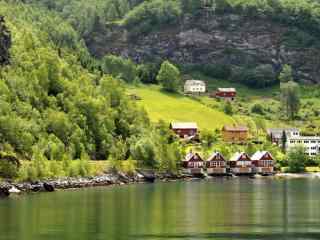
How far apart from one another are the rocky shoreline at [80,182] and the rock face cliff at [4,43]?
34809 mm

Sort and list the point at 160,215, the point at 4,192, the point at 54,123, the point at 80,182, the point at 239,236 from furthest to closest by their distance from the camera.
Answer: the point at 54,123 < the point at 80,182 < the point at 4,192 < the point at 160,215 < the point at 239,236

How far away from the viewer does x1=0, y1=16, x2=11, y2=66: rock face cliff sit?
188 metres

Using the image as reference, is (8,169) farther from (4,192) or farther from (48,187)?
(4,192)

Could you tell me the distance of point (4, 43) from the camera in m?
192

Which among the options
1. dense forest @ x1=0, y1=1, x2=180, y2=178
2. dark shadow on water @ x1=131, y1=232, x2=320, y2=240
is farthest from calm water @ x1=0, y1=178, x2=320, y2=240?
dense forest @ x1=0, y1=1, x2=180, y2=178

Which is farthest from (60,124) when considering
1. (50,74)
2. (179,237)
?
(179,237)

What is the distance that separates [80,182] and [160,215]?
57.6 m

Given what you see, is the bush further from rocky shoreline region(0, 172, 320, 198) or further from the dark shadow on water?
the dark shadow on water

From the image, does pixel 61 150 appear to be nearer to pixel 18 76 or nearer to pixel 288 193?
pixel 18 76

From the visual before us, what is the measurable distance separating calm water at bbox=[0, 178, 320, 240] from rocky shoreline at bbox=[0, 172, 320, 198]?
4.44 meters

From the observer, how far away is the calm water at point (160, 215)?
81312 mm

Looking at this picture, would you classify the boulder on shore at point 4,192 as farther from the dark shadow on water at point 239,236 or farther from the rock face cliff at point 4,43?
the rock face cliff at point 4,43

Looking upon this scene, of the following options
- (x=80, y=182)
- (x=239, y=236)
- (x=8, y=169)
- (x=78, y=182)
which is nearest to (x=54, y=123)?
(x=80, y=182)

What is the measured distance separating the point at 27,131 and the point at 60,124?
13.7 metres
